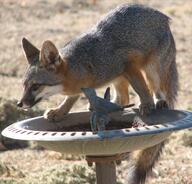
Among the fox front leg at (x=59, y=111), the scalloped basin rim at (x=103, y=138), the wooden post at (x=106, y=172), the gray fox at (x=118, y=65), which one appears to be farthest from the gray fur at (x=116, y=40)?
the scalloped basin rim at (x=103, y=138)

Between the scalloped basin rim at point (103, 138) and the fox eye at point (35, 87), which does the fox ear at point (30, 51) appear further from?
the scalloped basin rim at point (103, 138)

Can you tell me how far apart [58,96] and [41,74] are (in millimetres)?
5614

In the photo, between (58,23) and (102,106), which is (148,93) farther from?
(58,23)

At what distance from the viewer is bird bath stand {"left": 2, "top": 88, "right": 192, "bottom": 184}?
4516mm

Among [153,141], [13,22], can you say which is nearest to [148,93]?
[153,141]

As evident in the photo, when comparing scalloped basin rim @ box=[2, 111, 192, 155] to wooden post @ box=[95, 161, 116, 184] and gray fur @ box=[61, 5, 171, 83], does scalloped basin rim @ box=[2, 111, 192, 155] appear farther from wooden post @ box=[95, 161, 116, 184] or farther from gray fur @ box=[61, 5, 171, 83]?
gray fur @ box=[61, 5, 171, 83]

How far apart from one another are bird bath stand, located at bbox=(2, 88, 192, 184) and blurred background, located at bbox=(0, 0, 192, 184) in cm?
135

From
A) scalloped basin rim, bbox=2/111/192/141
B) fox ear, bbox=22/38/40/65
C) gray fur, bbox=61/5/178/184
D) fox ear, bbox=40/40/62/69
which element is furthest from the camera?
gray fur, bbox=61/5/178/184

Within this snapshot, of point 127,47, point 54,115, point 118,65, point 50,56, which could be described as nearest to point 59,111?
point 54,115

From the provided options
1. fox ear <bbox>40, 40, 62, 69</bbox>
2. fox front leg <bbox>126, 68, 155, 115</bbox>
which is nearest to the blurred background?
fox front leg <bbox>126, 68, 155, 115</bbox>

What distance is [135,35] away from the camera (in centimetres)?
658

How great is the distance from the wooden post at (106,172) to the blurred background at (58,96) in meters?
1.53

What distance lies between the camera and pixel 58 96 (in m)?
11.4

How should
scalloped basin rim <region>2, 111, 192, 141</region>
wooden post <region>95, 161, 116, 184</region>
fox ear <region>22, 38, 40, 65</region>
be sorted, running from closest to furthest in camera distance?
scalloped basin rim <region>2, 111, 192, 141</region>, wooden post <region>95, 161, 116, 184</region>, fox ear <region>22, 38, 40, 65</region>
